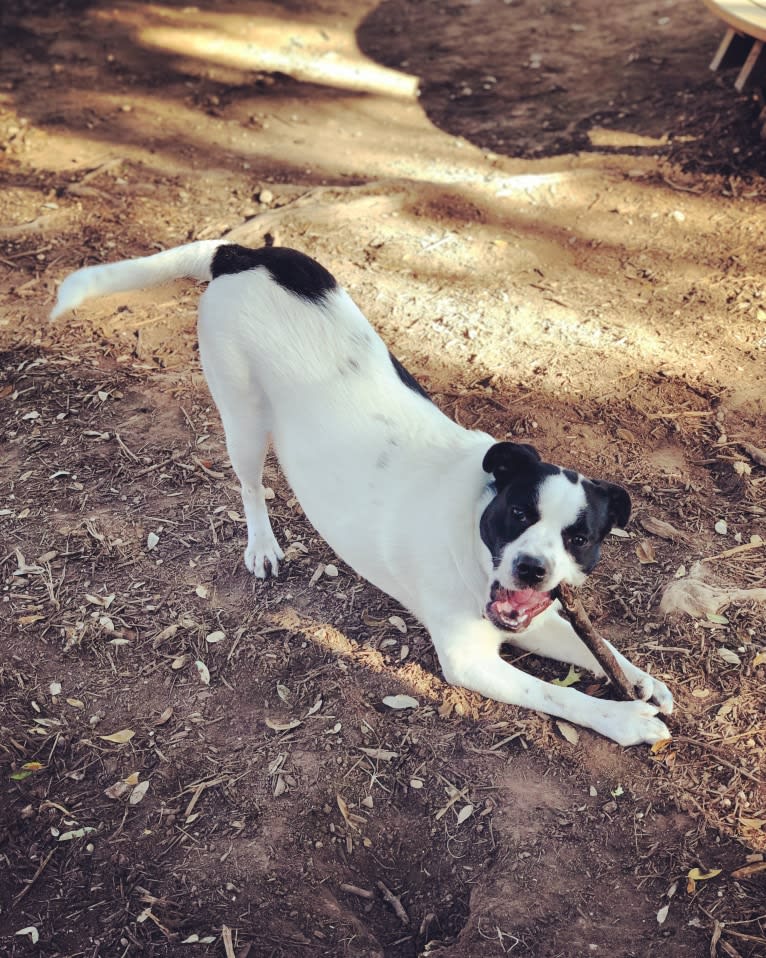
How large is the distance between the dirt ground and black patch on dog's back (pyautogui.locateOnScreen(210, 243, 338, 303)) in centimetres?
127

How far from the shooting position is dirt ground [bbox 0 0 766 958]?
9.77 ft

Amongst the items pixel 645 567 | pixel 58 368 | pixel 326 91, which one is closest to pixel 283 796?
pixel 645 567

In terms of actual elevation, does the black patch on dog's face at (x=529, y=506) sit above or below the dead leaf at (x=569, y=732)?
above

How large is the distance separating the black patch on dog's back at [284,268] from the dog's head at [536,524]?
3.60 feet

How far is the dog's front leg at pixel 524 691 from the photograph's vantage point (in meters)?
3.30

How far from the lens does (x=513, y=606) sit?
3.05 metres

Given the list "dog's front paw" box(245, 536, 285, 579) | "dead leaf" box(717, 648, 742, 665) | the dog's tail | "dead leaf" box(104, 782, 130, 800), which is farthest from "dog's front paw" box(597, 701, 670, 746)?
the dog's tail

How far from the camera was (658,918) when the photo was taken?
2855mm

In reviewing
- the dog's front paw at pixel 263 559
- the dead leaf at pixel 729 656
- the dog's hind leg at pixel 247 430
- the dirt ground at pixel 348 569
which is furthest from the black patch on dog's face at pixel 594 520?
the dog's front paw at pixel 263 559

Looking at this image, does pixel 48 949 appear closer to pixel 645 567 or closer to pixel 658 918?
pixel 658 918

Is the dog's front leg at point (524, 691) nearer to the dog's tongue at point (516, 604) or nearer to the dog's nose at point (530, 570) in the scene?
the dog's tongue at point (516, 604)

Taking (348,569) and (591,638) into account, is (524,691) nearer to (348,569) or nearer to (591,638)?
(591,638)

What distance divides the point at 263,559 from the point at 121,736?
1.01 m

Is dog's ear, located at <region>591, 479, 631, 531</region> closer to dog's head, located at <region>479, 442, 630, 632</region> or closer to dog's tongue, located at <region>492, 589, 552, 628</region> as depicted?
dog's head, located at <region>479, 442, 630, 632</region>
